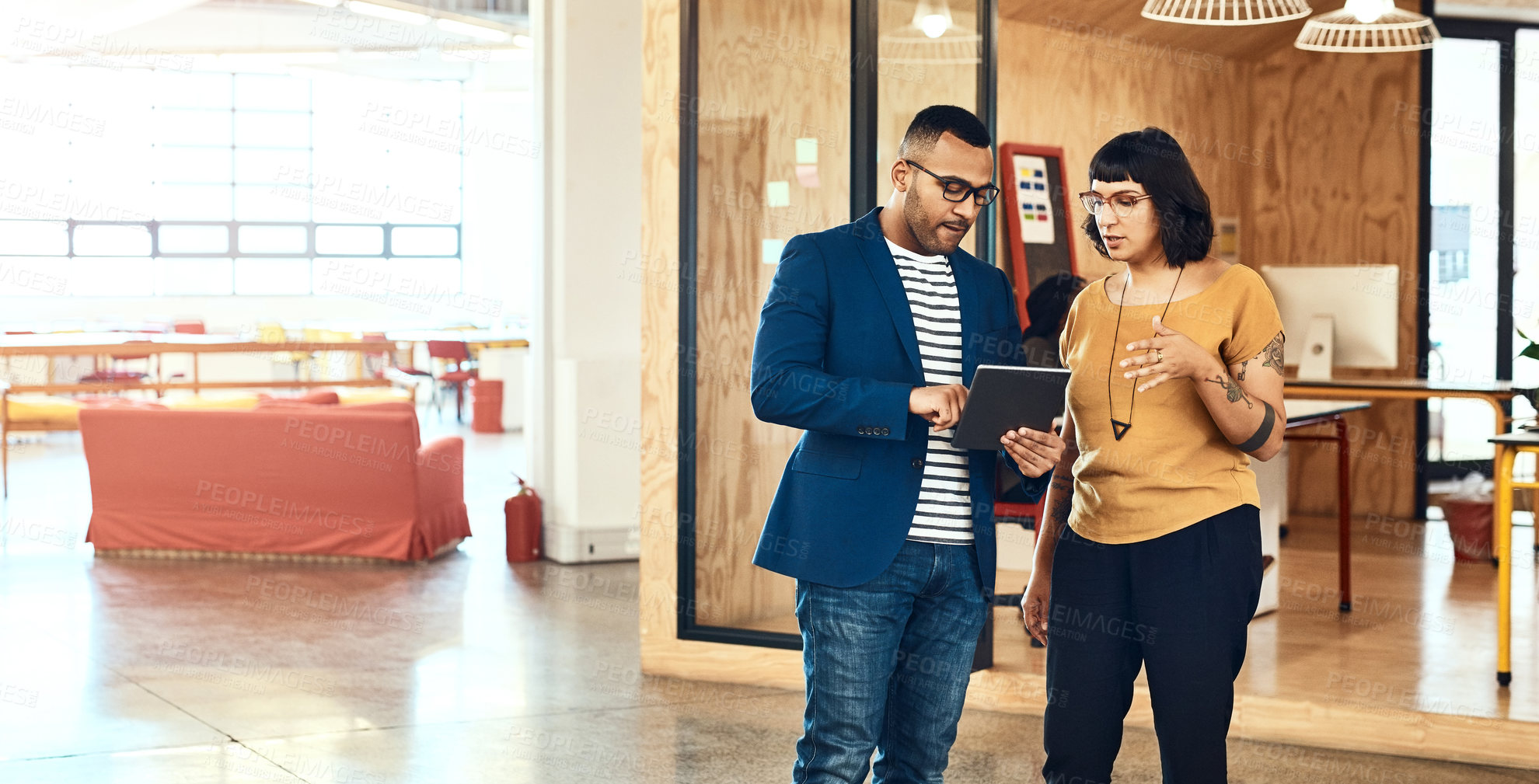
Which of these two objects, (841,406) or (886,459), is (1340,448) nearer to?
(886,459)

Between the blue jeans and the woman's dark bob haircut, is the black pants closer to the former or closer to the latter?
the blue jeans

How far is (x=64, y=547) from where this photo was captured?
6855mm

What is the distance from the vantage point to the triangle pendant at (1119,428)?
223 cm

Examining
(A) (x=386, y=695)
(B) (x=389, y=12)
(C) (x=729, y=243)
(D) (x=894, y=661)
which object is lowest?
(A) (x=386, y=695)

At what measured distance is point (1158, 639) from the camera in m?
2.21

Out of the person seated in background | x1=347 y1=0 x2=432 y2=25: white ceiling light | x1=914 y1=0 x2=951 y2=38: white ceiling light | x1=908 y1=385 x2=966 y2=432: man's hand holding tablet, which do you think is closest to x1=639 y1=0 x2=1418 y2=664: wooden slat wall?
x1=914 y1=0 x2=951 y2=38: white ceiling light

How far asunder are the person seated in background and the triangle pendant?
2.10m

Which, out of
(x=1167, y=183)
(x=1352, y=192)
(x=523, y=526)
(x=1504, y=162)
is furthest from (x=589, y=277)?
(x=1504, y=162)

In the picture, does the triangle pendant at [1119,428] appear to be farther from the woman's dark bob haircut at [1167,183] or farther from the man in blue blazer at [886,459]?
the woman's dark bob haircut at [1167,183]

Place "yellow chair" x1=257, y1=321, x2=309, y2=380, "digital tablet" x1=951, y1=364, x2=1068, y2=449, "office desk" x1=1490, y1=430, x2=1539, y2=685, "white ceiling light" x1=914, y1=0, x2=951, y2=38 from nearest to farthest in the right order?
"digital tablet" x1=951, y1=364, x2=1068, y2=449
"office desk" x1=1490, y1=430, x2=1539, y2=685
"white ceiling light" x1=914, y1=0, x2=951, y2=38
"yellow chair" x1=257, y1=321, x2=309, y2=380

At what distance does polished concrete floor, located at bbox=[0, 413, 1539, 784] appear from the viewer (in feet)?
11.8

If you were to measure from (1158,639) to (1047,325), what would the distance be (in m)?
2.35

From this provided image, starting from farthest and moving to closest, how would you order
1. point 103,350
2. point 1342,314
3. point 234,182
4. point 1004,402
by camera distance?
point 234,182, point 103,350, point 1342,314, point 1004,402

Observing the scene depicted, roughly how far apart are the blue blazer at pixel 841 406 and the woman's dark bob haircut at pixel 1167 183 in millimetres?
371
